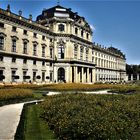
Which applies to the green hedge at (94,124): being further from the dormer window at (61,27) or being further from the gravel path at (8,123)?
the dormer window at (61,27)

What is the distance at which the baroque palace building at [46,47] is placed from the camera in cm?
4848

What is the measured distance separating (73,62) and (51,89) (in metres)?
28.4

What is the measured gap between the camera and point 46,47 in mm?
60625

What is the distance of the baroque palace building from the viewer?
4848 cm

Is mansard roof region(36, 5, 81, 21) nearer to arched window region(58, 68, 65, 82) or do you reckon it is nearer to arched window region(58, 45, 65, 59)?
arched window region(58, 45, 65, 59)

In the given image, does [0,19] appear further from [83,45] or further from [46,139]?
[46,139]

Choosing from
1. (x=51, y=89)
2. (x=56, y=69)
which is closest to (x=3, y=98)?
(x=51, y=89)

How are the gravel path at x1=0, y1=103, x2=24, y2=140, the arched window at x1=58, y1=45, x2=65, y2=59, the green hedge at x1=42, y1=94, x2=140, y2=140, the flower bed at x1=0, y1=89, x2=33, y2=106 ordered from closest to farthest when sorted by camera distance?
the green hedge at x1=42, y1=94, x2=140, y2=140
the gravel path at x1=0, y1=103, x2=24, y2=140
the flower bed at x1=0, y1=89, x2=33, y2=106
the arched window at x1=58, y1=45, x2=65, y2=59

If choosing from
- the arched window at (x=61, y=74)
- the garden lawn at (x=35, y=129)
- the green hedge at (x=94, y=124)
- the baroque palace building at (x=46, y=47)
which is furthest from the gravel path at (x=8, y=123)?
the arched window at (x=61, y=74)

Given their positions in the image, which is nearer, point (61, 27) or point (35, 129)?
point (35, 129)

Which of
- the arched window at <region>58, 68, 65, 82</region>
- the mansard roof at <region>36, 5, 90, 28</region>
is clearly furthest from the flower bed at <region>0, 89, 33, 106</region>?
the mansard roof at <region>36, 5, 90, 28</region>

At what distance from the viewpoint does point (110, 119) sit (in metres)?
11.4

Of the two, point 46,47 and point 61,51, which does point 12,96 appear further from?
point 61,51

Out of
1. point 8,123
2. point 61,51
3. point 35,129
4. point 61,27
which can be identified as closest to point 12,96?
point 8,123
